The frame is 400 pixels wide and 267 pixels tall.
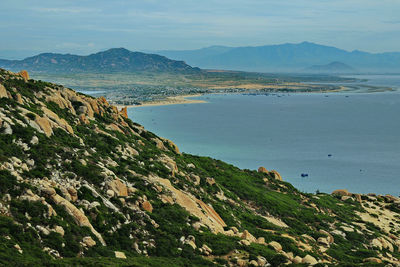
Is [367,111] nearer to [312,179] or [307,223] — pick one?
[312,179]

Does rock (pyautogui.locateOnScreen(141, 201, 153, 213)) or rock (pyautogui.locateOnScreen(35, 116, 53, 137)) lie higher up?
rock (pyautogui.locateOnScreen(35, 116, 53, 137))

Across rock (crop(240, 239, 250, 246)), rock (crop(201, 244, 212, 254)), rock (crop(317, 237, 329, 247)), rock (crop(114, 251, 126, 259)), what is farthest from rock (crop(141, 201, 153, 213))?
rock (crop(317, 237, 329, 247))

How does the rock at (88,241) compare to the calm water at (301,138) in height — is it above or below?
above

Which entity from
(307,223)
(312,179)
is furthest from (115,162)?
(312,179)

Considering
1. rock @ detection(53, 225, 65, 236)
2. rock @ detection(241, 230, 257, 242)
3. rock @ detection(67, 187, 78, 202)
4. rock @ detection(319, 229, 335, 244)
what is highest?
rock @ detection(67, 187, 78, 202)

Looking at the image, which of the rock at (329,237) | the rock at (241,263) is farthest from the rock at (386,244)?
the rock at (241,263)

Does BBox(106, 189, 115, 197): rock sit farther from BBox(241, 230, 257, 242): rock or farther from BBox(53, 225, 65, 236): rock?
BBox(241, 230, 257, 242): rock

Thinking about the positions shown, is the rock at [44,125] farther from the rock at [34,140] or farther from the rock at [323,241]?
the rock at [323,241]
